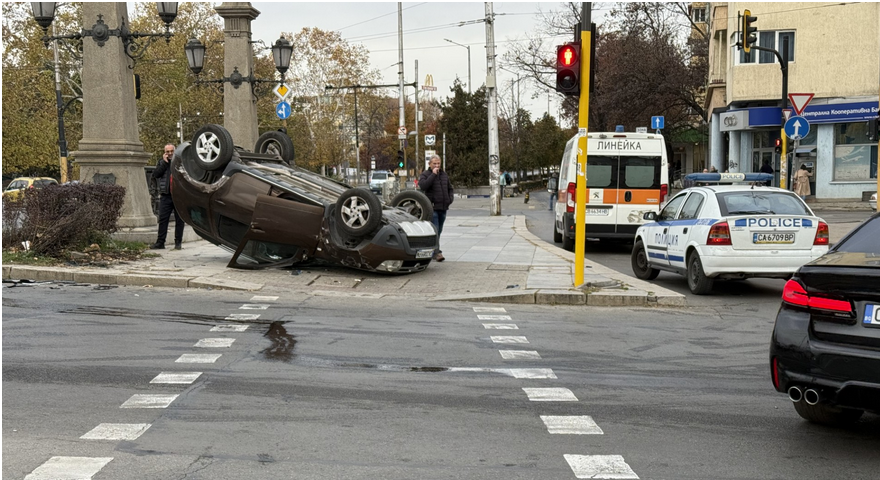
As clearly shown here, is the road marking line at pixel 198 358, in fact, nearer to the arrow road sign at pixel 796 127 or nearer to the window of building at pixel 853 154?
the arrow road sign at pixel 796 127

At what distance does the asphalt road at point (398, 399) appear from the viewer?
16.5ft

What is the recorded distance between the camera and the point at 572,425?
583 cm

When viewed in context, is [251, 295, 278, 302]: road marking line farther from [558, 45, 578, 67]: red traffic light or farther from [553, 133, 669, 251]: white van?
[553, 133, 669, 251]: white van

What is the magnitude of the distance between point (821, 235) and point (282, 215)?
7392 mm

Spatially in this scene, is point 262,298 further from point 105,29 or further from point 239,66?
point 239,66

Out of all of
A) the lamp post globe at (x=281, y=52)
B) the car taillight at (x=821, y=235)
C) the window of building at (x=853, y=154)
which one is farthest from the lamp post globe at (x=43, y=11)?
the window of building at (x=853, y=154)

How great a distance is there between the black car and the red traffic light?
21.3ft

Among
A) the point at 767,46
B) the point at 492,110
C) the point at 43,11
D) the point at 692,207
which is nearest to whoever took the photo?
the point at 692,207

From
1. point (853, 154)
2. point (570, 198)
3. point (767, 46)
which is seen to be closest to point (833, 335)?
point (570, 198)

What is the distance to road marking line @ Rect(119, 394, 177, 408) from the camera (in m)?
6.20

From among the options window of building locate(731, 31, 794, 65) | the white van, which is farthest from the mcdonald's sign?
the white van

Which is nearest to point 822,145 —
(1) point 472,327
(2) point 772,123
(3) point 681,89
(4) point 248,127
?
(2) point 772,123

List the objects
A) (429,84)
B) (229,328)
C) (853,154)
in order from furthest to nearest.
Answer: (429,84), (853,154), (229,328)

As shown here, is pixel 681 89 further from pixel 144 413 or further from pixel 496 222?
pixel 144 413
